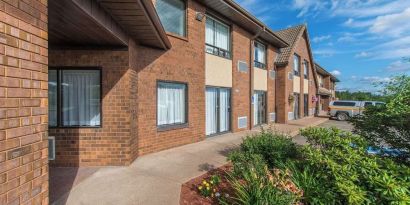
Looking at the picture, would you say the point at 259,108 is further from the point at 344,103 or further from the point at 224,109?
the point at 344,103

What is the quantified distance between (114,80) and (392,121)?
19.1 feet

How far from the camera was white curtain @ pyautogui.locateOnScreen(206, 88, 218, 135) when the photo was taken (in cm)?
1068

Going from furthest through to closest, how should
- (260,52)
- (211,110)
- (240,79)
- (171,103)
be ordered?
1. (260,52)
2. (240,79)
3. (211,110)
4. (171,103)

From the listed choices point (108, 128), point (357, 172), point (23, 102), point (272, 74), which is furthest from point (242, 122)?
point (23, 102)

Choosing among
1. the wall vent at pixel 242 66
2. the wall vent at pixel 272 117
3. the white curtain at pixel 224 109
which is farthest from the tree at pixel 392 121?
the wall vent at pixel 272 117

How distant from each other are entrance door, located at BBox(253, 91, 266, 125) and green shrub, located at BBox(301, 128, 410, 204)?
34.0ft

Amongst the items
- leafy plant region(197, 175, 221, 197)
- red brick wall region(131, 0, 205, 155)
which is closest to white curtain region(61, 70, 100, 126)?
red brick wall region(131, 0, 205, 155)

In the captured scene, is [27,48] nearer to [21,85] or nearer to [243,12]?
[21,85]

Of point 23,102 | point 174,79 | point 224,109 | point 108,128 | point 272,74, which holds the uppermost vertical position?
point 272,74

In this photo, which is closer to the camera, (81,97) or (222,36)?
(81,97)

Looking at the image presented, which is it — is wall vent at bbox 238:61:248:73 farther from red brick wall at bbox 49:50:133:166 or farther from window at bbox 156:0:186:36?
red brick wall at bbox 49:50:133:166

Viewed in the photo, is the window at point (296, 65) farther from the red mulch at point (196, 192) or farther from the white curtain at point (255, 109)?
the red mulch at point (196, 192)

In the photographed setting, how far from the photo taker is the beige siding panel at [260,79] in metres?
14.6

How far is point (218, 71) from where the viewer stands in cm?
1112
